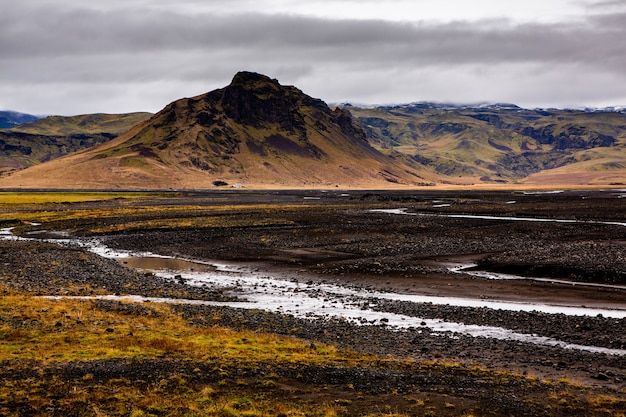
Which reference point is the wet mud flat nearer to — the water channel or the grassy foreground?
the grassy foreground

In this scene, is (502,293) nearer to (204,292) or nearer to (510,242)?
(204,292)

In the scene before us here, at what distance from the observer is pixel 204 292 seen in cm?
3425

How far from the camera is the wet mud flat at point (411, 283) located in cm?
1744

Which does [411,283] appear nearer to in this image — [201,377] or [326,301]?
[326,301]

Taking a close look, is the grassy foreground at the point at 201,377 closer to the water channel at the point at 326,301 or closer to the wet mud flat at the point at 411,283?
the wet mud flat at the point at 411,283

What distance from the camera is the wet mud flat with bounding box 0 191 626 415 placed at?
Answer: 17438mm

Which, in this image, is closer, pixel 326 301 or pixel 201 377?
pixel 201 377

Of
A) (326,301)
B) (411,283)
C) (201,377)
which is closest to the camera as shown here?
(201,377)

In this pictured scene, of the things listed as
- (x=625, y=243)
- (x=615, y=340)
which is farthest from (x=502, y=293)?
(x=625, y=243)

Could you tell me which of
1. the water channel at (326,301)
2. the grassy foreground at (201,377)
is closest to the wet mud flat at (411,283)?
the grassy foreground at (201,377)

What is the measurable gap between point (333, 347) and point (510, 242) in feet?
133

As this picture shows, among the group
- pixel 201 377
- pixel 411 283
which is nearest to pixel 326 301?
pixel 411 283

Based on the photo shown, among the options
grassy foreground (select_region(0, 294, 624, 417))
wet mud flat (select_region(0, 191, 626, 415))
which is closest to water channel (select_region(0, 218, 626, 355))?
wet mud flat (select_region(0, 191, 626, 415))

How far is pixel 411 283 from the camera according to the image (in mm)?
37469
